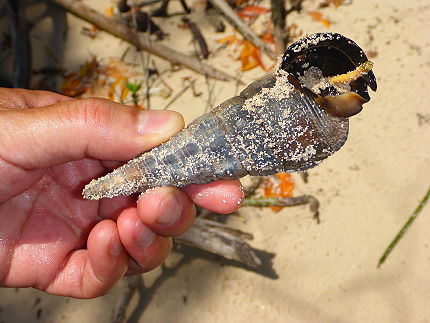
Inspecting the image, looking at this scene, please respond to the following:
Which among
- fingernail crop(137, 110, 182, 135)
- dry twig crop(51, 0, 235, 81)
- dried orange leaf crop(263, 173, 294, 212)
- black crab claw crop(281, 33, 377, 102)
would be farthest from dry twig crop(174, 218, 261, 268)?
dry twig crop(51, 0, 235, 81)

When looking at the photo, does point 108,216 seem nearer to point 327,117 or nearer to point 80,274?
point 80,274

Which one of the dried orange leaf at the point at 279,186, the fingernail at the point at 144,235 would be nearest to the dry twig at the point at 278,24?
the dried orange leaf at the point at 279,186

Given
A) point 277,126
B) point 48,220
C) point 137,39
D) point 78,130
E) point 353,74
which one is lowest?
point 48,220

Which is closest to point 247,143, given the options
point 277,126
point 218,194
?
point 277,126

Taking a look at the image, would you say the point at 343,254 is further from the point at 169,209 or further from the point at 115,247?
→ the point at 115,247

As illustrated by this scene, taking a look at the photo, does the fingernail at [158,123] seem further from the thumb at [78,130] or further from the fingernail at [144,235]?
the fingernail at [144,235]
